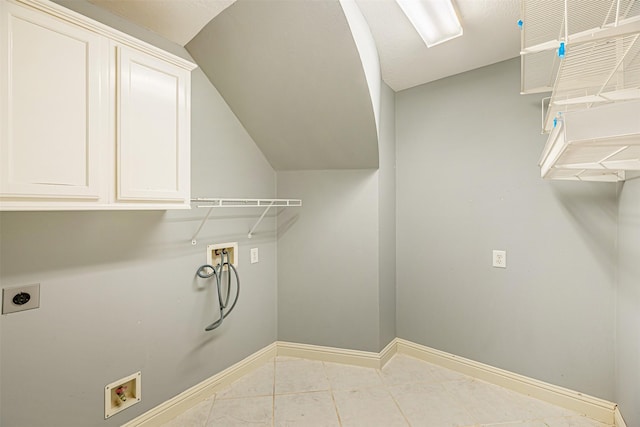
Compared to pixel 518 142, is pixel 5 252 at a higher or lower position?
lower

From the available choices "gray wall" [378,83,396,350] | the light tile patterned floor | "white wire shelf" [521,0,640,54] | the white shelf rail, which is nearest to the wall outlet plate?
the white shelf rail

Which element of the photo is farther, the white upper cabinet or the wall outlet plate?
the wall outlet plate

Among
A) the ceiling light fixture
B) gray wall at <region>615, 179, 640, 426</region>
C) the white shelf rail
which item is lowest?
gray wall at <region>615, 179, 640, 426</region>

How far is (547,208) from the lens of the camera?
6.67 ft

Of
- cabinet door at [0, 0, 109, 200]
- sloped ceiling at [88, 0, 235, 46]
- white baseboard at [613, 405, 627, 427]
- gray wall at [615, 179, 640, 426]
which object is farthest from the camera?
white baseboard at [613, 405, 627, 427]

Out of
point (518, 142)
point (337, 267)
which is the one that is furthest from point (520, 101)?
point (337, 267)

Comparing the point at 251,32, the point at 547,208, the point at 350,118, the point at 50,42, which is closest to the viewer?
the point at 50,42

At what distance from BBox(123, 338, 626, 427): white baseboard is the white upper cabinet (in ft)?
4.00

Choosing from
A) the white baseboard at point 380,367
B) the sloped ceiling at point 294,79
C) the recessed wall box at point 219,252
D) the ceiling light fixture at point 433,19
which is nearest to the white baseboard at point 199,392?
the white baseboard at point 380,367

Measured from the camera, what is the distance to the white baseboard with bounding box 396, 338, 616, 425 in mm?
1868

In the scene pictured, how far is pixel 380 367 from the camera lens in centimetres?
246

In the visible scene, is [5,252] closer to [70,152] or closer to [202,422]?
[70,152]

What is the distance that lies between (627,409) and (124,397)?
2522 millimetres

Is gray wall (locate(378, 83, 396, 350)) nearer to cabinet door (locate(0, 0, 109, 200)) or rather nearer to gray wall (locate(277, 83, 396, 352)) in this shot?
gray wall (locate(277, 83, 396, 352))
